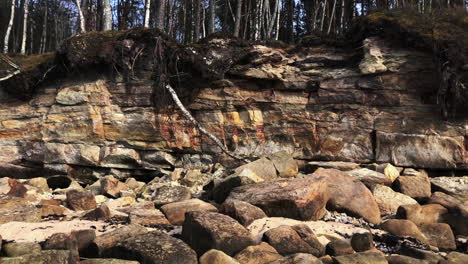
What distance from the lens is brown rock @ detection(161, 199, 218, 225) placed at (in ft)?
22.4

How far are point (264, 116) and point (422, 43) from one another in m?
4.70

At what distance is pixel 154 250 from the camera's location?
4898 mm

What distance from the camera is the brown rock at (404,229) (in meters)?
6.14

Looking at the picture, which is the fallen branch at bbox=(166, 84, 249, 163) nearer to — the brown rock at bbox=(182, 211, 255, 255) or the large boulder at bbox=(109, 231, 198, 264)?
the brown rock at bbox=(182, 211, 255, 255)

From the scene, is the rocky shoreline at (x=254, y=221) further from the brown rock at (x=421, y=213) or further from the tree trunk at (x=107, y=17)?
the tree trunk at (x=107, y=17)

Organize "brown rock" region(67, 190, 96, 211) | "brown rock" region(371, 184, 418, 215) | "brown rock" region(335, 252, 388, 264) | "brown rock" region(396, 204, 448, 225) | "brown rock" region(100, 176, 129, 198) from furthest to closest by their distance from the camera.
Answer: "brown rock" region(100, 176, 129, 198)
"brown rock" region(67, 190, 96, 211)
"brown rock" region(371, 184, 418, 215)
"brown rock" region(396, 204, 448, 225)
"brown rock" region(335, 252, 388, 264)

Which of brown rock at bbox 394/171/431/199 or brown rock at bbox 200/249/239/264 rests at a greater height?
brown rock at bbox 394/171/431/199

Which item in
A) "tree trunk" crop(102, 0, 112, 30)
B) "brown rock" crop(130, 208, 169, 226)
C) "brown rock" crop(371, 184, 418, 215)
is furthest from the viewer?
"tree trunk" crop(102, 0, 112, 30)

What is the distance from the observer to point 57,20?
89.0 ft

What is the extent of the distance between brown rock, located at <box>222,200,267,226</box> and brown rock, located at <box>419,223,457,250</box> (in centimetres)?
278

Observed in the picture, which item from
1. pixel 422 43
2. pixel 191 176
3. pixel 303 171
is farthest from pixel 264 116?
pixel 422 43

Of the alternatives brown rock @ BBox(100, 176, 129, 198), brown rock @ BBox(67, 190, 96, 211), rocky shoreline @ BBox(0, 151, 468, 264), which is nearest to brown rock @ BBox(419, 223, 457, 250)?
rocky shoreline @ BBox(0, 151, 468, 264)

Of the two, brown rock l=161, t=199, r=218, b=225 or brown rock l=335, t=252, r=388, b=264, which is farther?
brown rock l=161, t=199, r=218, b=225

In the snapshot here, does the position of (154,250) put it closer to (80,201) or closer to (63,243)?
(63,243)
